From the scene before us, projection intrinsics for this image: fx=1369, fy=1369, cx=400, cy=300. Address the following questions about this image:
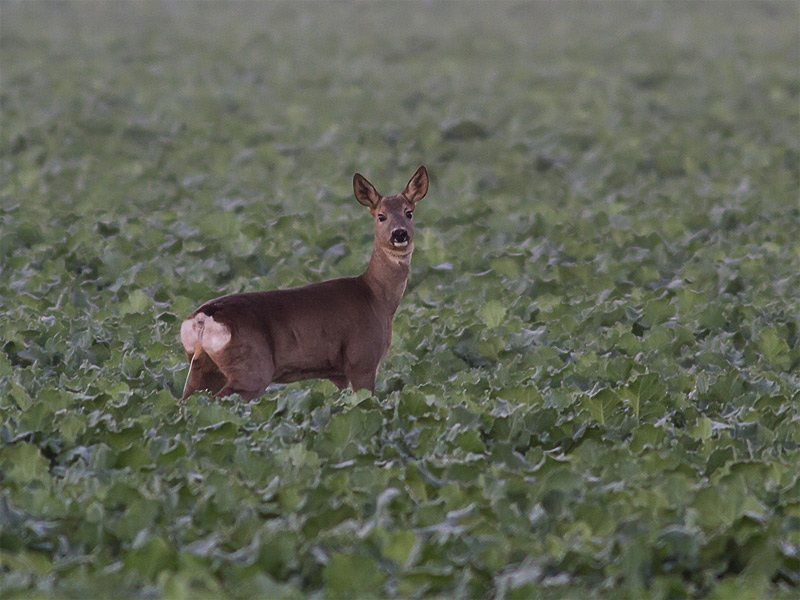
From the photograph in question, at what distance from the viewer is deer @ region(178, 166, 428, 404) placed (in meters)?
7.19

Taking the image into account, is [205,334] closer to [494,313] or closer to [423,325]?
[423,325]

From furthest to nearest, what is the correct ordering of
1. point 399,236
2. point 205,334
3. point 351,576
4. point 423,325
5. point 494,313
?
point 494,313
point 423,325
point 399,236
point 205,334
point 351,576

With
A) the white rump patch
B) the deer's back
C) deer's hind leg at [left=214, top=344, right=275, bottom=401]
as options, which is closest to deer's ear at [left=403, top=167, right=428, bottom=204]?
the deer's back

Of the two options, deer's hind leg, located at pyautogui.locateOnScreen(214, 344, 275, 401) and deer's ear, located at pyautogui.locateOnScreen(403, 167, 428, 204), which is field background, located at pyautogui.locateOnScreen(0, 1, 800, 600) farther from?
deer's ear, located at pyautogui.locateOnScreen(403, 167, 428, 204)

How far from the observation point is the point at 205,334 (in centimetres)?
717

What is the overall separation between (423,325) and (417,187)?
5.34 feet

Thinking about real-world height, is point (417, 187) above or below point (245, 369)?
above

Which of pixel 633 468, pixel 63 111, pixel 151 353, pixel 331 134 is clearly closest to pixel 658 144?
pixel 331 134

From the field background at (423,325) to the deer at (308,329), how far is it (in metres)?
0.21

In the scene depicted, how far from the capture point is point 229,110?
2023 centimetres

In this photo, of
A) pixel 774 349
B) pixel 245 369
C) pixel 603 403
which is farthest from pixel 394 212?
pixel 774 349

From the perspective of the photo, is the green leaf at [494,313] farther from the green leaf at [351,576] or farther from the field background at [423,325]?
the green leaf at [351,576]

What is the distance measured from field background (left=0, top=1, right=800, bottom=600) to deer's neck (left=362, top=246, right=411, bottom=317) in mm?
626

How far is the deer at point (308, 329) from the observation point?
283 inches
